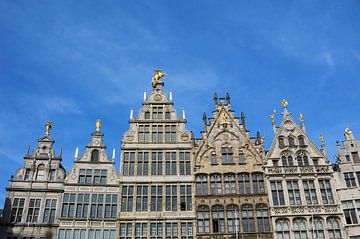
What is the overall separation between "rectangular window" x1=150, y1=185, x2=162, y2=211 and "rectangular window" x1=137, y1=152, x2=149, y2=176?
70.2 inches

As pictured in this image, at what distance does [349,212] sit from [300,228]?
470 centimetres

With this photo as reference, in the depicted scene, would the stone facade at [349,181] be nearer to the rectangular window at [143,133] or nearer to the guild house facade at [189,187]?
the guild house facade at [189,187]

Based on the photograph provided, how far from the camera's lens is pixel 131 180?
3572 cm

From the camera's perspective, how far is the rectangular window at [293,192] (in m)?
35.1

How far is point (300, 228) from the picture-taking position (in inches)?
1336

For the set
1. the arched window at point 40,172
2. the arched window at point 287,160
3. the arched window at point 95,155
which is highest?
the arched window at point 95,155

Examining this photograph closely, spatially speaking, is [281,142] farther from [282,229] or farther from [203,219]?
[203,219]

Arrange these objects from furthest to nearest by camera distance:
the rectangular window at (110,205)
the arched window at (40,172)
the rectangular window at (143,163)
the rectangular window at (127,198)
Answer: the rectangular window at (143,163) → the arched window at (40,172) → the rectangular window at (127,198) → the rectangular window at (110,205)

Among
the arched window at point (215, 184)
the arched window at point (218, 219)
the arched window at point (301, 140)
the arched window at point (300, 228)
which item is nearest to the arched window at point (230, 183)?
the arched window at point (215, 184)

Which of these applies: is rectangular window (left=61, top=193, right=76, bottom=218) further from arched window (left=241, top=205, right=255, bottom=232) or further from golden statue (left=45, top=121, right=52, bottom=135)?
arched window (left=241, top=205, right=255, bottom=232)

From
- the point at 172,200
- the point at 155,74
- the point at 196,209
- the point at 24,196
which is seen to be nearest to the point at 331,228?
the point at 196,209

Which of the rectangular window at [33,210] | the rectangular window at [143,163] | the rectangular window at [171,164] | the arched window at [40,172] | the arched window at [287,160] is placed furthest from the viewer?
the arched window at [287,160]

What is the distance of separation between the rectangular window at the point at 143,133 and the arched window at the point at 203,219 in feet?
28.6

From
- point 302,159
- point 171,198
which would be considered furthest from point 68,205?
point 302,159
